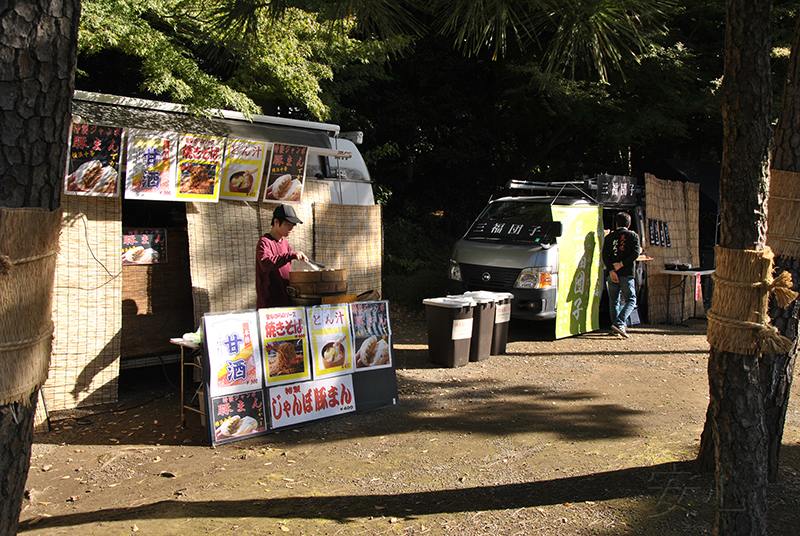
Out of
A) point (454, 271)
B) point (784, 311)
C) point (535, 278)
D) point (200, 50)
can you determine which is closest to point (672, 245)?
point (535, 278)

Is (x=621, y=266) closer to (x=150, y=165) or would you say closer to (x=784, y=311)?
(x=784, y=311)

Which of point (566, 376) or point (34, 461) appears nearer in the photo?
point (34, 461)

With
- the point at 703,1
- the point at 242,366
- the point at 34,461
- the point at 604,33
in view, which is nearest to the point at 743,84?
the point at 604,33

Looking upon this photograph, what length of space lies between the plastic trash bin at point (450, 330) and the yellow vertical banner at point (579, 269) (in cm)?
212

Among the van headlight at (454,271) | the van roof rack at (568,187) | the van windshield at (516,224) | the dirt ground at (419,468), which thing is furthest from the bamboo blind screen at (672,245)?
the dirt ground at (419,468)

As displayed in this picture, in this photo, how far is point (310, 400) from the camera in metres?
5.76

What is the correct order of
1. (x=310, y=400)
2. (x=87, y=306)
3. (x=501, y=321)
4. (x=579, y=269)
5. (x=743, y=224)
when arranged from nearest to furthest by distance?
1. (x=743, y=224)
2. (x=310, y=400)
3. (x=87, y=306)
4. (x=501, y=321)
5. (x=579, y=269)

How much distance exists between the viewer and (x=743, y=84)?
10.6ft

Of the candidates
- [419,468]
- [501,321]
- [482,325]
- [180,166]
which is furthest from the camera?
[501,321]

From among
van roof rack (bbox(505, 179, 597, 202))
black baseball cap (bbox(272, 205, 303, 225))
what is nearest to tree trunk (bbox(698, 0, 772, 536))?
black baseball cap (bbox(272, 205, 303, 225))

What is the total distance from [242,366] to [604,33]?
3.91 meters

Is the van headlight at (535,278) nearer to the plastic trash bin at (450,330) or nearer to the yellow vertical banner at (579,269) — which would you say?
the yellow vertical banner at (579,269)

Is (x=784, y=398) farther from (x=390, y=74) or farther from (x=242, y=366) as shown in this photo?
(x=390, y=74)

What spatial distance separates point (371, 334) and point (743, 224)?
394cm
